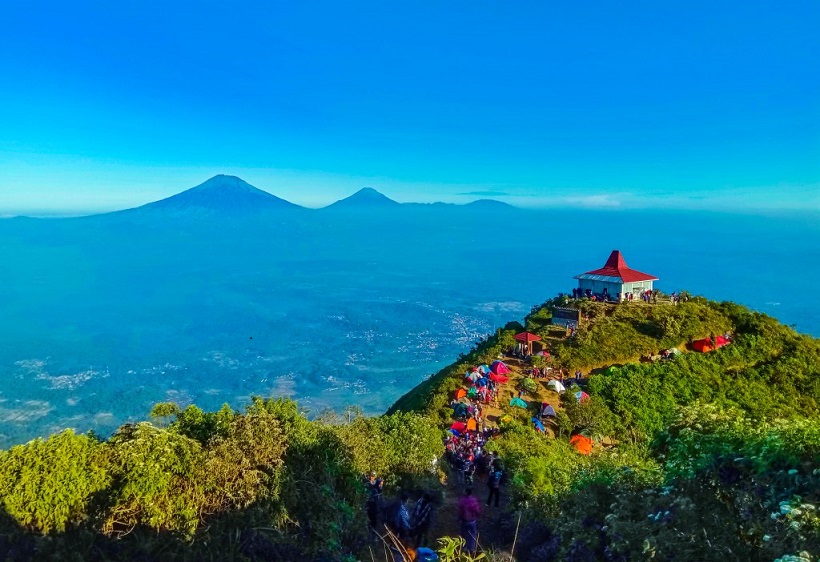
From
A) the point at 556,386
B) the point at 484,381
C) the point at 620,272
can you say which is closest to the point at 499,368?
the point at 484,381

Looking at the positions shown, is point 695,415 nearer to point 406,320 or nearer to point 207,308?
point 406,320

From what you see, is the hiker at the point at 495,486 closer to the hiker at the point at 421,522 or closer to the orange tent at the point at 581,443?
the hiker at the point at 421,522

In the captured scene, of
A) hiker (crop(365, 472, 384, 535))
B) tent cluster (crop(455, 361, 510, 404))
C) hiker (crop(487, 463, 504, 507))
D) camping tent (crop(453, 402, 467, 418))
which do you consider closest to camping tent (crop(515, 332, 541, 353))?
tent cluster (crop(455, 361, 510, 404))

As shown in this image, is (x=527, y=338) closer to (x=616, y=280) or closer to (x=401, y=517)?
(x=616, y=280)

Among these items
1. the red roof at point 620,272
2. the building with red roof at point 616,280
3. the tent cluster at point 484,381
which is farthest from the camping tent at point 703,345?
the tent cluster at point 484,381

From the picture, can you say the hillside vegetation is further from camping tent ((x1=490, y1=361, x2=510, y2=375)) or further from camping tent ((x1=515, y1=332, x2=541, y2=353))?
camping tent ((x1=515, y1=332, x2=541, y2=353))
